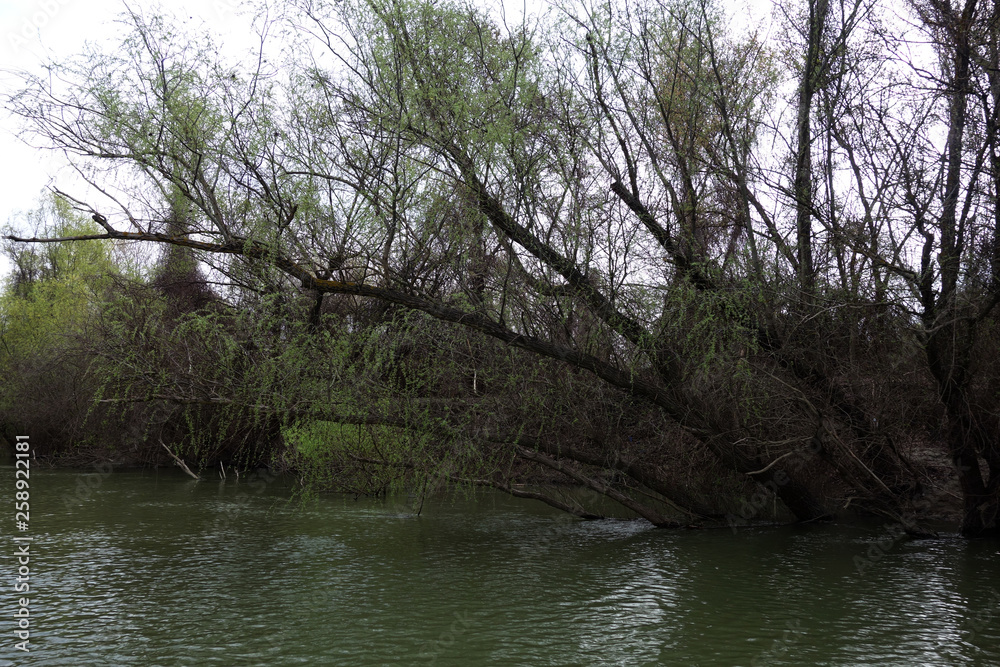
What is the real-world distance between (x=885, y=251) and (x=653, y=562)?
477cm

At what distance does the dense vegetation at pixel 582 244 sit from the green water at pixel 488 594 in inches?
50.3

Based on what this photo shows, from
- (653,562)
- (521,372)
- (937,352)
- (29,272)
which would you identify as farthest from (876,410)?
(29,272)

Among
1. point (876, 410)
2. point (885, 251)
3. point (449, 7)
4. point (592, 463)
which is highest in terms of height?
point (449, 7)

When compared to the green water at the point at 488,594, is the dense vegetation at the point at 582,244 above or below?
above

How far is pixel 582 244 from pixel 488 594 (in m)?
4.30

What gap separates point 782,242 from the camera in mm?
11016

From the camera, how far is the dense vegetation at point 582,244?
33.0ft

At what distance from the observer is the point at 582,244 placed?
35.3 ft

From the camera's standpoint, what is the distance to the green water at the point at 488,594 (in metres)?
7.32

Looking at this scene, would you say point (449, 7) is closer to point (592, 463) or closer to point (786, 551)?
point (592, 463)

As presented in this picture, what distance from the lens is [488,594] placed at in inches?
368

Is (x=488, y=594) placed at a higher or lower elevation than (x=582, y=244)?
lower

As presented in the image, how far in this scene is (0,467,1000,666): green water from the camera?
24.0 feet

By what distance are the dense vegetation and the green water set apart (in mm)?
1278
